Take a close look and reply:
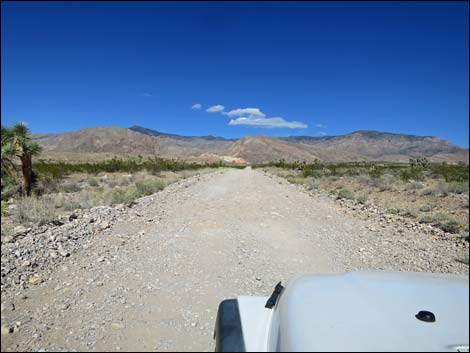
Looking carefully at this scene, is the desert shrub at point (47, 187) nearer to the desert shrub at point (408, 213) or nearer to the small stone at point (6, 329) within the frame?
the small stone at point (6, 329)

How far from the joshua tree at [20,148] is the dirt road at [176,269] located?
26.5 feet

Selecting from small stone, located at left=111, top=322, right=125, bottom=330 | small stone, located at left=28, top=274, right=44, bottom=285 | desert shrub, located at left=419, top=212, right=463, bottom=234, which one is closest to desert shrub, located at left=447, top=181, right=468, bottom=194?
desert shrub, located at left=419, top=212, right=463, bottom=234

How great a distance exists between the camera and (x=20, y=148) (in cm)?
1445

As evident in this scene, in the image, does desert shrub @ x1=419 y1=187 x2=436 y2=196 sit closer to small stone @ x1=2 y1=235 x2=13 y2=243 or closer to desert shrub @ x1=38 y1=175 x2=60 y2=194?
small stone @ x1=2 y1=235 x2=13 y2=243

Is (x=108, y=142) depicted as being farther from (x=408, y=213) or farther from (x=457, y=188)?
(x=408, y=213)

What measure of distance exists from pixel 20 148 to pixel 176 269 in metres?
13.0

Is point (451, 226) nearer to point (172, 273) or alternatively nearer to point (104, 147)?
point (172, 273)

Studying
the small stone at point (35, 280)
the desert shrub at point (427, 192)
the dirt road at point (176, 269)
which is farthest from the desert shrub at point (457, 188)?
the small stone at point (35, 280)

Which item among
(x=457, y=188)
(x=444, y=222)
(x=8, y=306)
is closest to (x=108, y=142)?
(x=457, y=188)

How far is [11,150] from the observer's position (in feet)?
47.0

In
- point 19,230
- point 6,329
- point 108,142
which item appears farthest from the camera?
point 108,142

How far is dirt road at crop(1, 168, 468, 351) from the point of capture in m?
3.08

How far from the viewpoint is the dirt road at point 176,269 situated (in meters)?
3.08

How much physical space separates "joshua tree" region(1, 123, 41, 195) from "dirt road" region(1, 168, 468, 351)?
8.09 m
